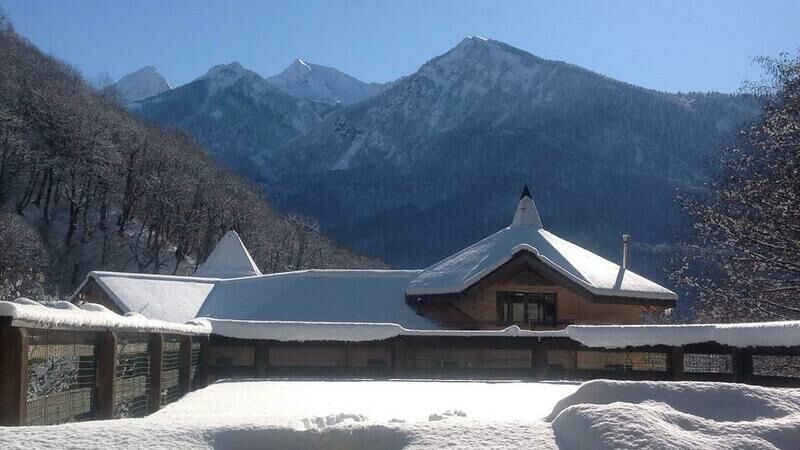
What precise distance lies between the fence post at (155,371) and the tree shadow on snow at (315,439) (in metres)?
3.99

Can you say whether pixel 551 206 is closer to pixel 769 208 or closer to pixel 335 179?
pixel 335 179

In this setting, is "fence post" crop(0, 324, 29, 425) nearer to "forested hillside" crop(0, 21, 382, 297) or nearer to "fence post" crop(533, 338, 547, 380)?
"fence post" crop(533, 338, 547, 380)

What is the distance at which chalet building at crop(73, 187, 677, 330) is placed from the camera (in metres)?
24.8

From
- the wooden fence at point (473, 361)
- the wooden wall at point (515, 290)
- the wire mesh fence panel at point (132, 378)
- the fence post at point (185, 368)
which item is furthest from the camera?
the wooden wall at point (515, 290)

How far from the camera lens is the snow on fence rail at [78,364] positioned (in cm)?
441

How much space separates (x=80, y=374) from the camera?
577 cm

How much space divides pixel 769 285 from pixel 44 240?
5138 centimetres

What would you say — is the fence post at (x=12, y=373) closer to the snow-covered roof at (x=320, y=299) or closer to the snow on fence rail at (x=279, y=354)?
the snow on fence rail at (x=279, y=354)

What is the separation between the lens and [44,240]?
58.0 metres

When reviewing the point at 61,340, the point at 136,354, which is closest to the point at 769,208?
the point at 136,354

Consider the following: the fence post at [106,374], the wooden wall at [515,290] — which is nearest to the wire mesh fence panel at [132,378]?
the fence post at [106,374]

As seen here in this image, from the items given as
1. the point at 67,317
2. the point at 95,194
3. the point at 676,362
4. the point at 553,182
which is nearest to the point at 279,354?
the point at 676,362

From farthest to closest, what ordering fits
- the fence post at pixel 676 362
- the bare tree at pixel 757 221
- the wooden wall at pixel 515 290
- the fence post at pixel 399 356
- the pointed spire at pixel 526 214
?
1. the pointed spire at pixel 526 214
2. the wooden wall at pixel 515 290
3. the bare tree at pixel 757 221
4. the fence post at pixel 399 356
5. the fence post at pixel 676 362

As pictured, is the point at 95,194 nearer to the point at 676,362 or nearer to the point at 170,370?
the point at 170,370
